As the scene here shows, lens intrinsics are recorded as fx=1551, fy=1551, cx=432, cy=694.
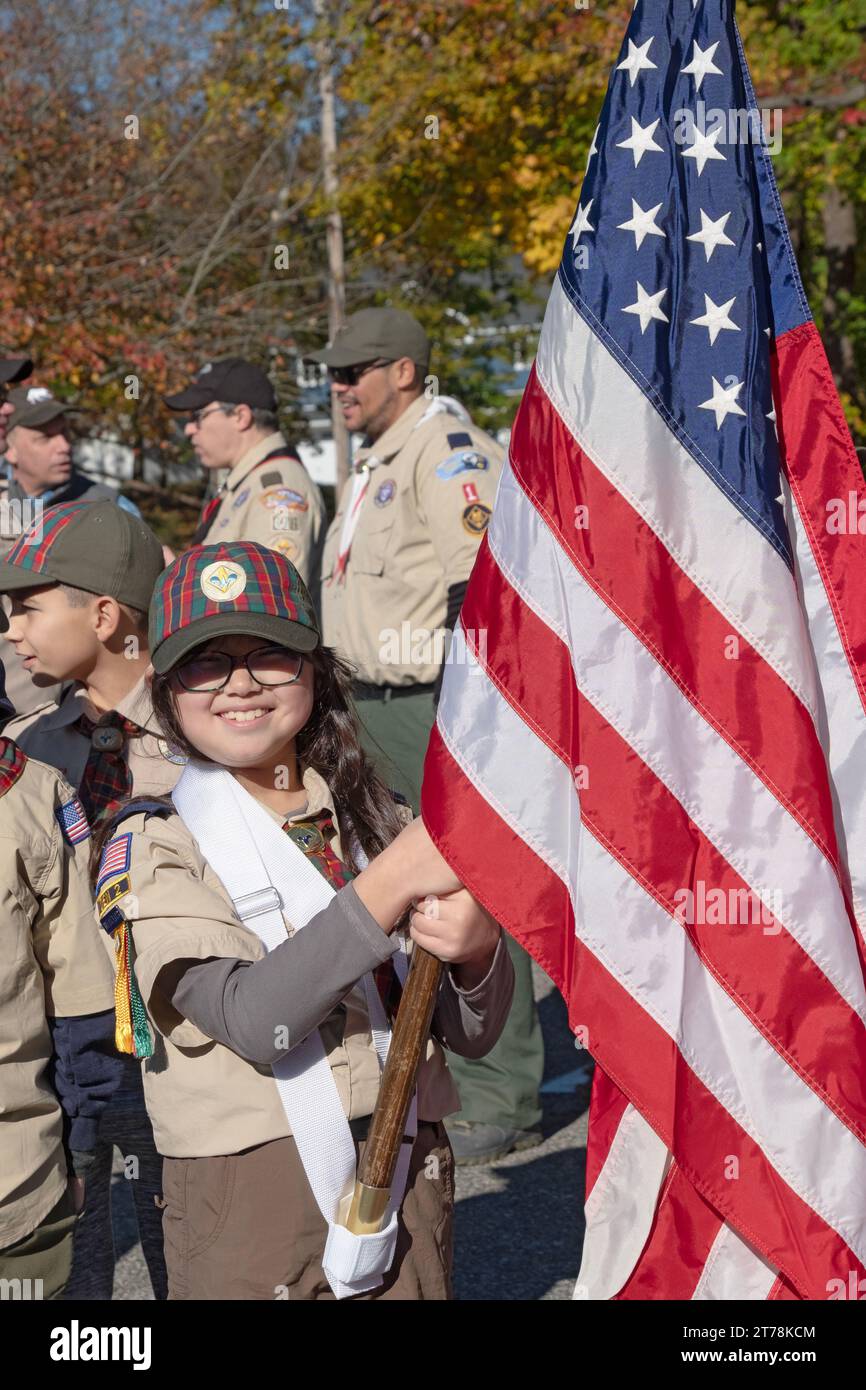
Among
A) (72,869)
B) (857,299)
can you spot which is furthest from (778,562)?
(857,299)

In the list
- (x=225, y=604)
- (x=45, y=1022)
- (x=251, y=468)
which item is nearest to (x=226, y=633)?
(x=225, y=604)

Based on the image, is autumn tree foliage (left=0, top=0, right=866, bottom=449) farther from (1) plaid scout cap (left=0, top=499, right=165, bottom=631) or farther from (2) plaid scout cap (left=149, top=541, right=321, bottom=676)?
(2) plaid scout cap (left=149, top=541, right=321, bottom=676)

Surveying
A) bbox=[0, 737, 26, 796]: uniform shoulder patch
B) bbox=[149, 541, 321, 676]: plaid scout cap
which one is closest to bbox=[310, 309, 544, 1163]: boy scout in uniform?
Result: bbox=[0, 737, 26, 796]: uniform shoulder patch

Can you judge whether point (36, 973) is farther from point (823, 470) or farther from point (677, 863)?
point (823, 470)

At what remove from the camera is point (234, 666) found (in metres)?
2.35

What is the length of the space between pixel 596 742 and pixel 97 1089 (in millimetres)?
1153

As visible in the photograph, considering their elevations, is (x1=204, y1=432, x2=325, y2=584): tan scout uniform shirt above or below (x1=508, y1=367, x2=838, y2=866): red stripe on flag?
above

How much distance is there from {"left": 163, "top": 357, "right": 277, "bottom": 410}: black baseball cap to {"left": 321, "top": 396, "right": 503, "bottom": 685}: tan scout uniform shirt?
1.36 metres

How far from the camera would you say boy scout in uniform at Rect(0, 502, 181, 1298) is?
339 cm

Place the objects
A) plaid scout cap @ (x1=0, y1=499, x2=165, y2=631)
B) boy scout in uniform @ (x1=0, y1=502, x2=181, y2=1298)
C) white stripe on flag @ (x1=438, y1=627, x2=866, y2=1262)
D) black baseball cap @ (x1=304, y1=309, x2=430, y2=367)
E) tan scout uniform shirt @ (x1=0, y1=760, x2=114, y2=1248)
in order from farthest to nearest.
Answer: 1. black baseball cap @ (x1=304, y1=309, x2=430, y2=367)
2. plaid scout cap @ (x1=0, y1=499, x2=165, y2=631)
3. boy scout in uniform @ (x1=0, y1=502, x2=181, y2=1298)
4. tan scout uniform shirt @ (x1=0, y1=760, x2=114, y2=1248)
5. white stripe on flag @ (x1=438, y1=627, x2=866, y2=1262)

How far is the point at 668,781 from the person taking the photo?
2123mm

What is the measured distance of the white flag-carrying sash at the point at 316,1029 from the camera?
2113 mm

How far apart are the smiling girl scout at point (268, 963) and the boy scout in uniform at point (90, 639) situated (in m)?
0.96

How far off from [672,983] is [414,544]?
318 cm
